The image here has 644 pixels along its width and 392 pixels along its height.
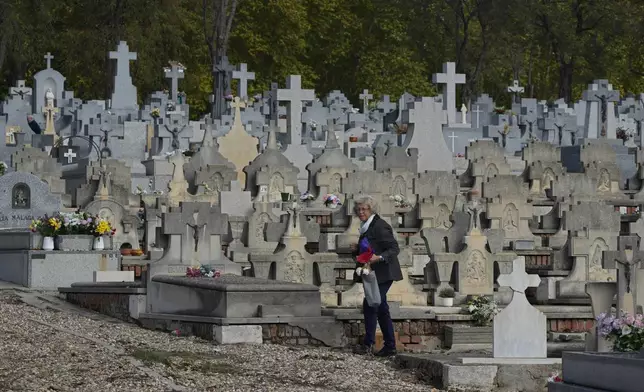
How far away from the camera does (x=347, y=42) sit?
62656mm

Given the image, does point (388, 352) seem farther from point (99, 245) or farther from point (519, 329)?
point (99, 245)

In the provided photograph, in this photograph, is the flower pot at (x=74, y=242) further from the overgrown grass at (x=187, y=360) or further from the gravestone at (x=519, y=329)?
the gravestone at (x=519, y=329)

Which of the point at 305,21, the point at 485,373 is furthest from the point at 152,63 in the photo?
the point at 485,373

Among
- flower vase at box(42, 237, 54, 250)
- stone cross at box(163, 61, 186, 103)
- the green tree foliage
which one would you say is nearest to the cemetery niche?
flower vase at box(42, 237, 54, 250)

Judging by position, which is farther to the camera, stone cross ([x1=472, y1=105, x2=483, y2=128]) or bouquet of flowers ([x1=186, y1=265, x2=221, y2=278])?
stone cross ([x1=472, y1=105, x2=483, y2=128])

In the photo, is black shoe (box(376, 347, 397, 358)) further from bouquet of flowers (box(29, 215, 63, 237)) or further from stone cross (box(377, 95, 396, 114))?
stone cross (box(377, 95, 396, 114))

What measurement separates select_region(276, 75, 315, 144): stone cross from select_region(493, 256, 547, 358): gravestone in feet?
70.5

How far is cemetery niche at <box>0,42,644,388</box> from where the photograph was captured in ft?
52.8

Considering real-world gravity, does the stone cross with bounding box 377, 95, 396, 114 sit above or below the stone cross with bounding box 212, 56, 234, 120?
below

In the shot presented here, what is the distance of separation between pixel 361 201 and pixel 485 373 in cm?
251

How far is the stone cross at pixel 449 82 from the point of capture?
137 feet

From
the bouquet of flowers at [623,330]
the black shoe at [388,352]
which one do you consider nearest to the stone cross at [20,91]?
the black shoe at [388,352]

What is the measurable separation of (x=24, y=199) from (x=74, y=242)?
3.44m

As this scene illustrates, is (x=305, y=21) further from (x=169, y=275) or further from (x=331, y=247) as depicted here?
(x=169, y=275)
